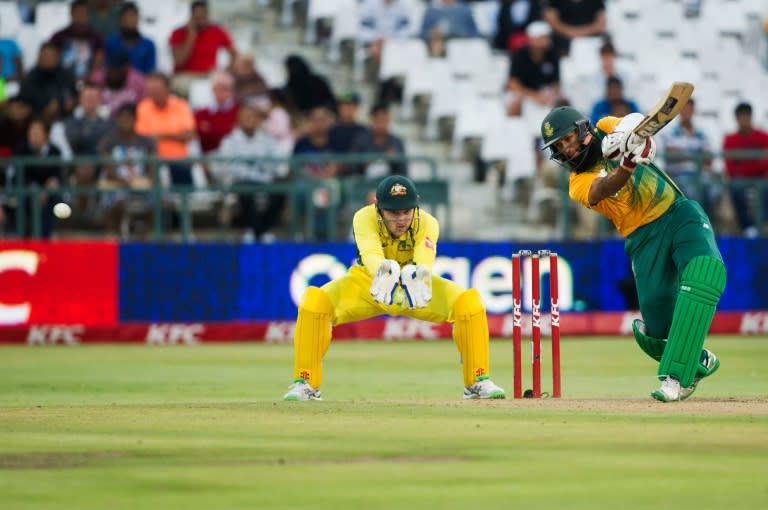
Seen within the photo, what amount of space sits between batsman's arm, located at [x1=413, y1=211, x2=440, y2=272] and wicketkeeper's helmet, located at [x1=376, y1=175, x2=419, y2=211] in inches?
9.5

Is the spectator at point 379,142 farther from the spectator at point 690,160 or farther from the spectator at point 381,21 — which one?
the spectator at point 690,160

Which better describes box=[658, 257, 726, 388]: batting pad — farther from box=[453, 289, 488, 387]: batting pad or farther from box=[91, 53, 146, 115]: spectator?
box=[91, 53, 146, 115]: spectator

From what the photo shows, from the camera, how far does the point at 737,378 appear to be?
13688mm

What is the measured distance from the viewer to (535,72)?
72.2 feet

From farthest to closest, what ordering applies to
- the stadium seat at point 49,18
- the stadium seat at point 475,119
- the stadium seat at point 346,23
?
1. the stadium seat at point 346,23
2. the stadium seat at point 49,18
3. the stadium seat at point 475,119

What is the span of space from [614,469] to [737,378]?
6673 mm

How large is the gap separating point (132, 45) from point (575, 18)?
6.71m

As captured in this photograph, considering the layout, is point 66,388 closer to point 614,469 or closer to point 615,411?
point 615,411

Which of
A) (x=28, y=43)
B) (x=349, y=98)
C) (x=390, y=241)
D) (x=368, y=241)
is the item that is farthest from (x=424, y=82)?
(x=368, y=241)

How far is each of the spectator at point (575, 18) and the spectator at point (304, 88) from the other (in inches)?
158

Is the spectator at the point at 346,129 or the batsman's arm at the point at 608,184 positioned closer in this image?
the batsman's arm at the point at 608,184

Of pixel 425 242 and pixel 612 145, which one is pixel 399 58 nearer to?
pixel 425 242

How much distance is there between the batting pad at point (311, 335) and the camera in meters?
11.1

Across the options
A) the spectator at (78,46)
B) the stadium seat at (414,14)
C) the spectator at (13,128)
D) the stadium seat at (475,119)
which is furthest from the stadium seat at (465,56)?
the spectator at (13,128)
